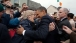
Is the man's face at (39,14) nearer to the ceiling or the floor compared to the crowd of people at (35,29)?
nearer to the ceiling

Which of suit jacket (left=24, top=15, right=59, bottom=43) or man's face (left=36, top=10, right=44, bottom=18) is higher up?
man's face (left=36, top=10, right=44, bottom=18)

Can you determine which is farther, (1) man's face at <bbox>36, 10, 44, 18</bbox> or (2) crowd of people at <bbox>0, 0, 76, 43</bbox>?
(1) man's face at <bbox>36, 10, 44, 18</bbox>

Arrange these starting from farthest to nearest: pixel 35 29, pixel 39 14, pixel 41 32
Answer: pixel 35 29, pixel 39 14, pixel 41 32

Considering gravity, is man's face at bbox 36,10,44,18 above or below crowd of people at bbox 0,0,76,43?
above

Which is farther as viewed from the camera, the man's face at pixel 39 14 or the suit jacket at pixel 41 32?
the man's face at pixel 39 14

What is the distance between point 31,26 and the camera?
381 cm

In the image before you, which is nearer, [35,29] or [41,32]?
[41,32]

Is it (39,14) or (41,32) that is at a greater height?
(39,14)

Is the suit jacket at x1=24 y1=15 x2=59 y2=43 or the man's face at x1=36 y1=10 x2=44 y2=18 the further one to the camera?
the man's face at x1=36 y1=10 x2=44 y2=18

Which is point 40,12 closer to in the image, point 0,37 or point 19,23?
point 19,23

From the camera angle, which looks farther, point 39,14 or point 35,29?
point 35,29

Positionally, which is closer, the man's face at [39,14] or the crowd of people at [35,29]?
the crowd of people at [35,29]

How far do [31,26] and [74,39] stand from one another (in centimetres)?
91

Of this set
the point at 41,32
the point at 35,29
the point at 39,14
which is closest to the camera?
the point at 41,32
